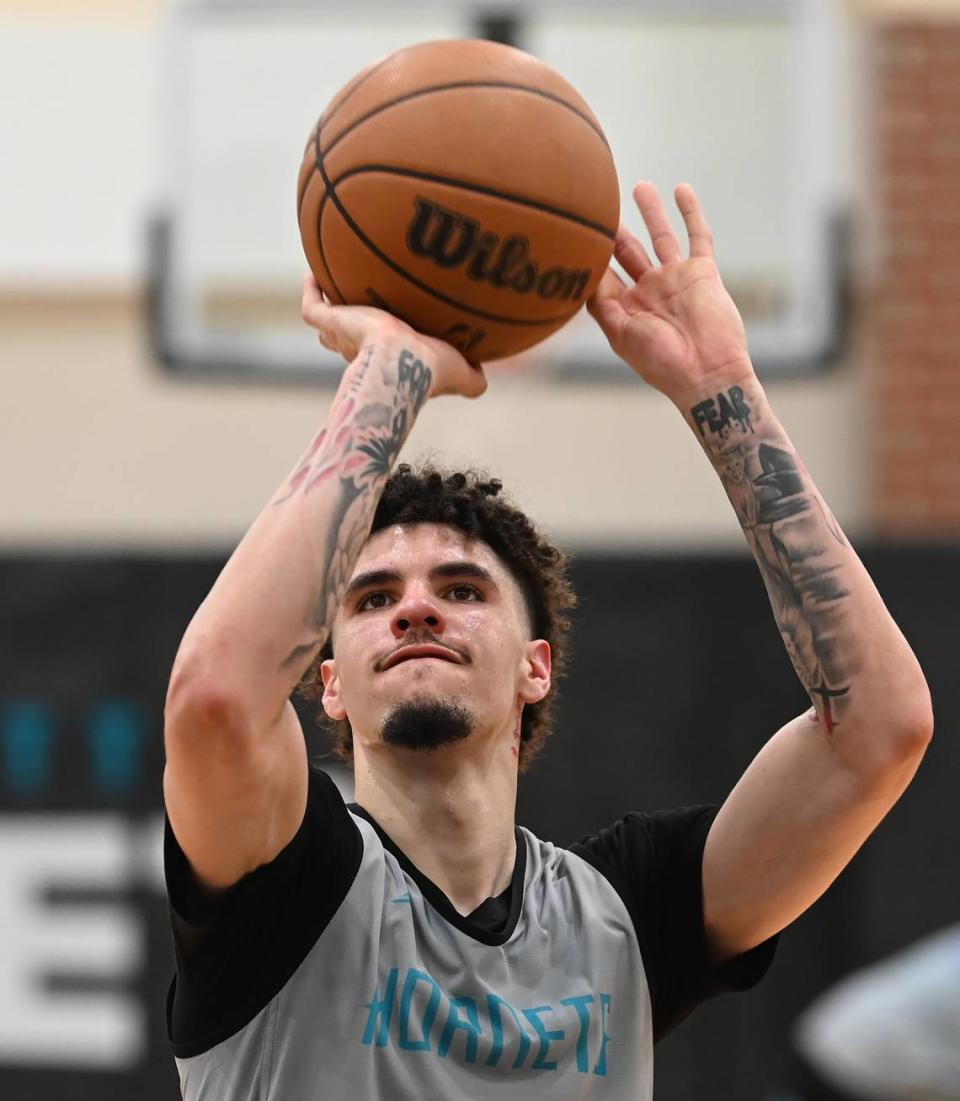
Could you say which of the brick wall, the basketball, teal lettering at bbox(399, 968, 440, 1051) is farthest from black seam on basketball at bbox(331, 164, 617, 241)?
the brick wall

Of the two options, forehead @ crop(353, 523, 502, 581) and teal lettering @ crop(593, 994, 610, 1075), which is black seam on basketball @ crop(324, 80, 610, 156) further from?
Answer: teal lettering @ crop(593, 994, 610, 1075)

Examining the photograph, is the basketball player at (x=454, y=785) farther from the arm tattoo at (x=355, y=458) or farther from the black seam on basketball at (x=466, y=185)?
the black seam on basketball at (x=466, y=185)

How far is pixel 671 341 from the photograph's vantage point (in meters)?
2.63

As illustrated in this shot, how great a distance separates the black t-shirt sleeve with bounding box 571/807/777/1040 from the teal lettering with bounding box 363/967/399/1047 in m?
0.42

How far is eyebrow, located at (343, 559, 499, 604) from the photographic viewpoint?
2596mm

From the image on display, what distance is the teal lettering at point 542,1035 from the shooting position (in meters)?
2.36

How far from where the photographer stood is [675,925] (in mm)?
2607

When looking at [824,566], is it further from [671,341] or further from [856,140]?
[856,140]

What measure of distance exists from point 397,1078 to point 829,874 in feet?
2.33

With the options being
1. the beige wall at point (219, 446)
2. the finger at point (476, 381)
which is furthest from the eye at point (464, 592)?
the beige wall at point (219, 446)

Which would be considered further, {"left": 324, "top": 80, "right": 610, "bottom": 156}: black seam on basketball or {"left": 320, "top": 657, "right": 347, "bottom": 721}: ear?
{"left": 320, "top": 657, "right": 347, "bottom": 721}: ear

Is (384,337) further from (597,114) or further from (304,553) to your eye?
(597,114)

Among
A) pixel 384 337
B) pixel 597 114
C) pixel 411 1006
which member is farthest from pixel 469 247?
pixel 597 114

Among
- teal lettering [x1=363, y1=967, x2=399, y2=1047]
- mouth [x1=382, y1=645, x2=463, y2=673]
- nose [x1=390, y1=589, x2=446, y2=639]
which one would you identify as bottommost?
teal lettering [x1=363, y1=967, x2=399, y2=1047]
